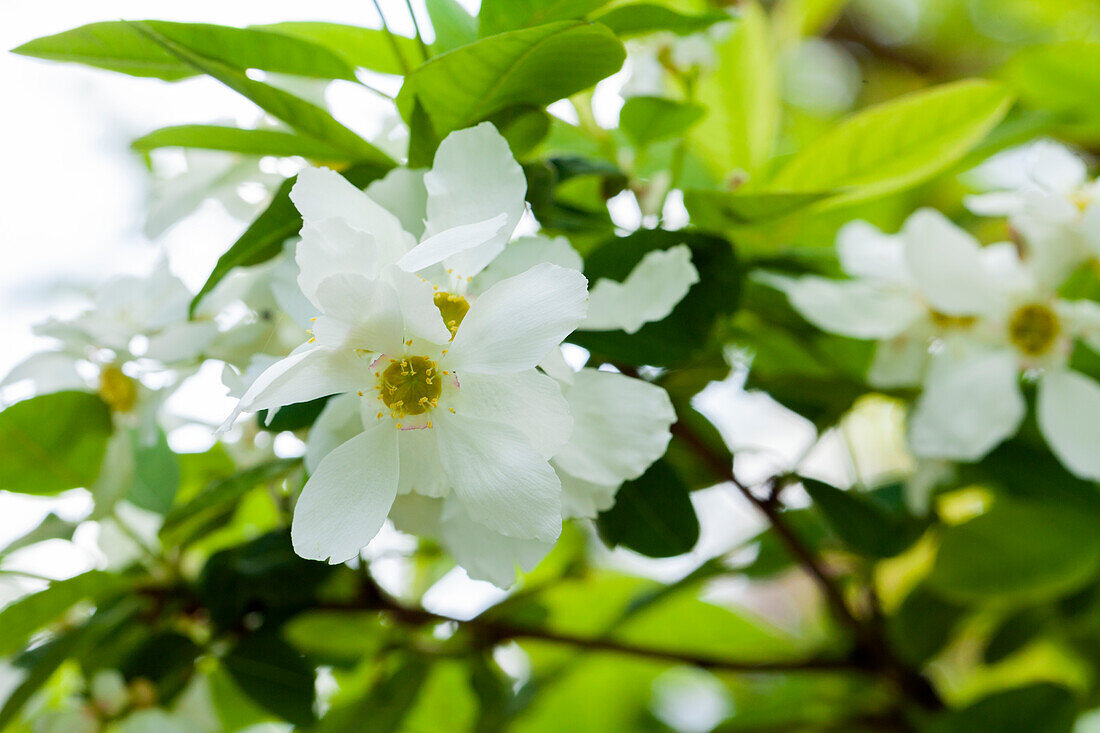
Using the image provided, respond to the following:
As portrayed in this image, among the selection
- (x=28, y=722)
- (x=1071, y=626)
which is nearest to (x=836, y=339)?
(x=1071, y=626)

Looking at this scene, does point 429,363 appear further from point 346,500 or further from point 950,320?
point 950,320

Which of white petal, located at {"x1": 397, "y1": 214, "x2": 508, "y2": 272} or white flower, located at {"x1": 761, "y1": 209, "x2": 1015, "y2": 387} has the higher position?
white petal, located at {"x1": 397, "y1": 214, "x2": 508, "y2": 272}

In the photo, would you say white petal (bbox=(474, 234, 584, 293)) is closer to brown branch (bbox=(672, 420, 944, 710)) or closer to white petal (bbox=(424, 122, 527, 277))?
white petal (bbox=(424, 122, 527, 277))

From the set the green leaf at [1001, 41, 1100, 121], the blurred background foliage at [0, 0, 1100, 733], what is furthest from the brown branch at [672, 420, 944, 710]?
the green leaf at [1001, 41, 1100, 121]

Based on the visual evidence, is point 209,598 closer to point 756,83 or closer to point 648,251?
point 648,251

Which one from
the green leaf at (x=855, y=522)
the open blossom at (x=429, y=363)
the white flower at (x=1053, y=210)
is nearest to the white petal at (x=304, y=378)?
the open blossom at (x=429, y=363)

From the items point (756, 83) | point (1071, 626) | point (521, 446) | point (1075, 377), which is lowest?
point (1071, 626)

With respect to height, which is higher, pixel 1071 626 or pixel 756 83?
pixel 756 83

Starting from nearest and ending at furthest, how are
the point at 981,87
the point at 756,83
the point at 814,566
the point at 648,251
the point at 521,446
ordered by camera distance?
1. the point at 521,446
2. the point at 648,251
3. the point at 981,87
4. the point at 814,566
5. the point at 756,83
